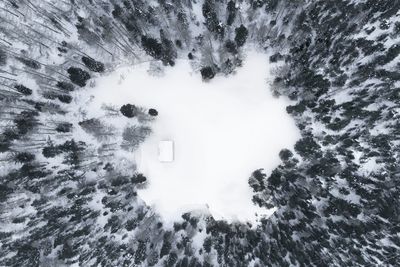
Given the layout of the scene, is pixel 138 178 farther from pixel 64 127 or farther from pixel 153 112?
pixel 64 127

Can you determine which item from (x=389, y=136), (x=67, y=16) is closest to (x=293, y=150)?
(x=389, y=136)

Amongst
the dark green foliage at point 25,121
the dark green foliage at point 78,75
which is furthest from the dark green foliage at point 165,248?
the dark green foliage at point 78,75

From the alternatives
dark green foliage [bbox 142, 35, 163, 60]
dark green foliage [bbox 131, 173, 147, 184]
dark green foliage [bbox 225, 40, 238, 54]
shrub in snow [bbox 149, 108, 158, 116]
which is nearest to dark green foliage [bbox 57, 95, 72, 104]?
shrub in snow [bbox 149, 108, 158, 116]

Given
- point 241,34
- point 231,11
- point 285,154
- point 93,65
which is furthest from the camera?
point 93,65

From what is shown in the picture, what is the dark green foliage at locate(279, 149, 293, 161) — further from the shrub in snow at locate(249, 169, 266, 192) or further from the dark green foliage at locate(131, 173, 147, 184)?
the dark green foliage at locate(131, 173, 147, 184)

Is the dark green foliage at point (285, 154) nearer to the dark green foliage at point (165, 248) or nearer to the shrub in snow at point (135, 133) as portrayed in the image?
the shrub in snow at point (135, 133)

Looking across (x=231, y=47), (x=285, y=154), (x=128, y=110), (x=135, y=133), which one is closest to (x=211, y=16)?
(x=231, y=47)
